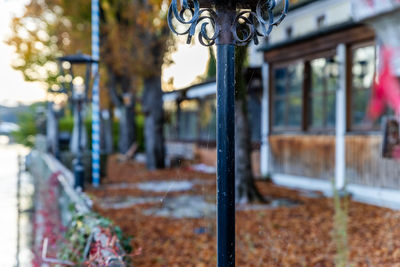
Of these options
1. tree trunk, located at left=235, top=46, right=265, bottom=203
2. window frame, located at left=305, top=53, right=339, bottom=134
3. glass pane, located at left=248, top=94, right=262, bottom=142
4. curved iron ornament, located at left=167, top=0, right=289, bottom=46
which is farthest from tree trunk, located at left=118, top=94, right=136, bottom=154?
curved iron ornament, located at left=167, top=0, right=289, bottom=46

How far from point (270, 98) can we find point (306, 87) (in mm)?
1455

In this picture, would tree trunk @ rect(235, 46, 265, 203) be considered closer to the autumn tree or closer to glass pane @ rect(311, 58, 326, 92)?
glass pane @ rect(311, 58, 326, 92)

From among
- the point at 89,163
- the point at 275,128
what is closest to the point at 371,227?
the point at 275,128

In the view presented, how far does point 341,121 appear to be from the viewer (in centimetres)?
980

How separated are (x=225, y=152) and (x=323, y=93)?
9069 millimetres

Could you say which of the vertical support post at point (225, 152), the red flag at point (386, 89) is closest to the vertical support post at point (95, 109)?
the vertical support post at point (225, 152)

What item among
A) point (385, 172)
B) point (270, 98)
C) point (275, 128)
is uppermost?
point (270, 98)

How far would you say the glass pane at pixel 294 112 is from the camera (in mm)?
11570

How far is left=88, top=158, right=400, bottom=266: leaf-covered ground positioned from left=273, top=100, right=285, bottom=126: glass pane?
3250 millimetres

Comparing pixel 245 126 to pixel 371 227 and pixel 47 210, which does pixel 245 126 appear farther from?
pixel 47 210

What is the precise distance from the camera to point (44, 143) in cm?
2058

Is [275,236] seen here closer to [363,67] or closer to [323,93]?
[363,67]

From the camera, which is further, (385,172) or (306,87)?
(306,87)

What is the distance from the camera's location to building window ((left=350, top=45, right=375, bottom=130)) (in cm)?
Answer: 930
